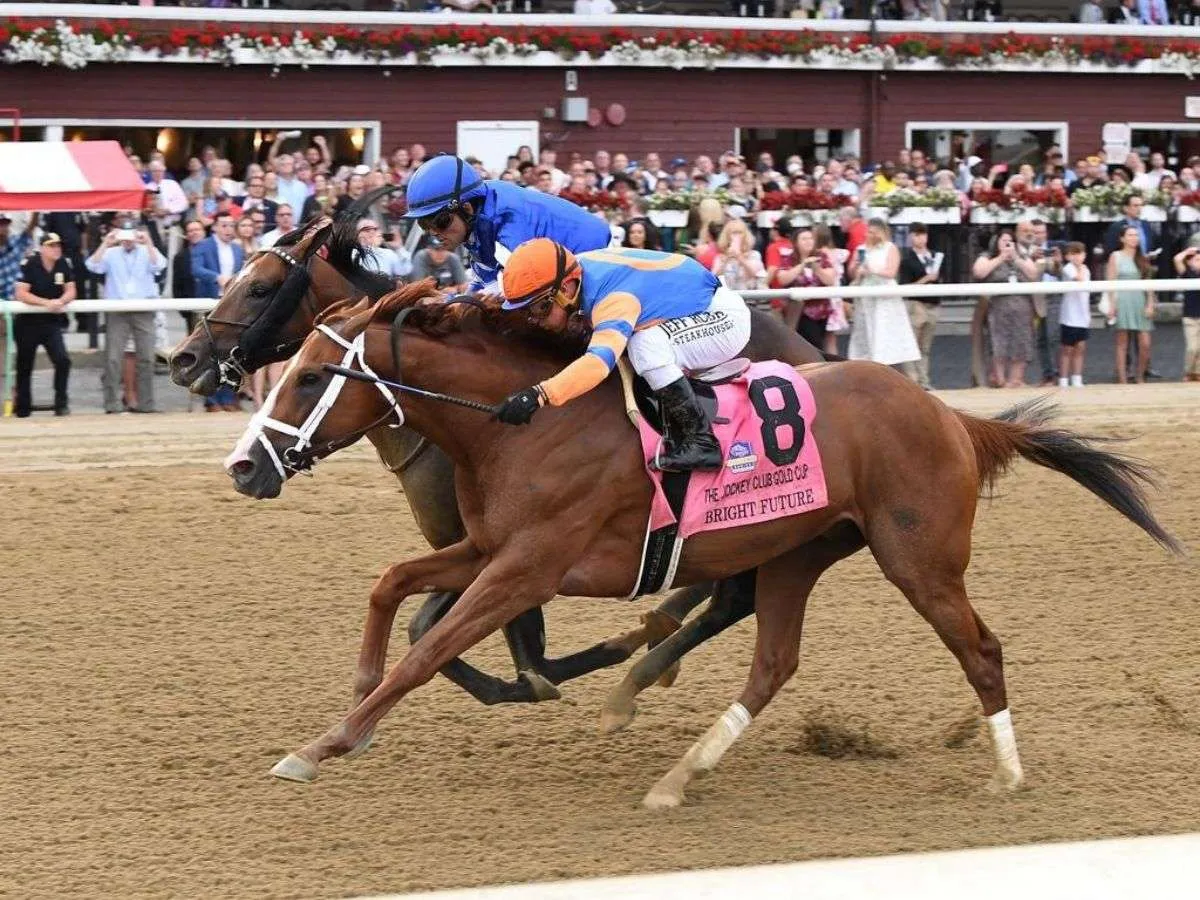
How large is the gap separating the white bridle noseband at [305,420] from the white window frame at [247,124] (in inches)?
552

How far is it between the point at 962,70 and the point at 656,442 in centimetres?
1835

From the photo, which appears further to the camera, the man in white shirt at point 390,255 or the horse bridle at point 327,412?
the man in white shirt at point 390,255

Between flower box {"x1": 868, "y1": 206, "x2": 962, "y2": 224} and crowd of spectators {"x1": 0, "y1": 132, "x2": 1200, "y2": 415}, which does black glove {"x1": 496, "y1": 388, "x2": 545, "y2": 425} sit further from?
flower box {"x1": 868, "y1": 206, "x2": 962, "y2": 224}

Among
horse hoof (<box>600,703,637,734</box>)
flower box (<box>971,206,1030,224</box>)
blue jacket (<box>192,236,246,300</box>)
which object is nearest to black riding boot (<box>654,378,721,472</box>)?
horse hoof (<box>600,703,637,734</box>)

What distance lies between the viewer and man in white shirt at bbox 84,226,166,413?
11266 mm

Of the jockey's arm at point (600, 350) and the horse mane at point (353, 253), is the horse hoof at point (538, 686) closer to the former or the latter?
the jockey's arm at point (600, 350)

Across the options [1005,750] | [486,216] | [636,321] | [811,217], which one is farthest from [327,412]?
[811,217]

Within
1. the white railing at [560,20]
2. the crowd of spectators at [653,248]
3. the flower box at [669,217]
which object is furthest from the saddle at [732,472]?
the white railing at [560,20]

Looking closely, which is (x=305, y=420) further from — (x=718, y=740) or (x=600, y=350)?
(x=718, y=740)

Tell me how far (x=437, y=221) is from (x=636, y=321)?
0.85m

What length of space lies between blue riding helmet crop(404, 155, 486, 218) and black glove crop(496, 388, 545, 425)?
96 cm

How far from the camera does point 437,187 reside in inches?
220

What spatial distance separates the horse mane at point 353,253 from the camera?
244 inches

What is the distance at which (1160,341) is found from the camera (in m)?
13.2
